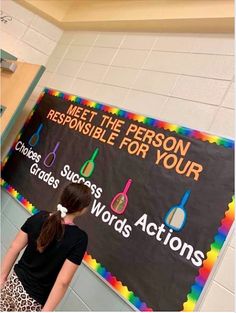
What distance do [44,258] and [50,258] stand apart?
0.10ft

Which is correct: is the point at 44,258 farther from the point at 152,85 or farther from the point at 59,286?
the point at 152,85

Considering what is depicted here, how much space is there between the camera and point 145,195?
1.78m

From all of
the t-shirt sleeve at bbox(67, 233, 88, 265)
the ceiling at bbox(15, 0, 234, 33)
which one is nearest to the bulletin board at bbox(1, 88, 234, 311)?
the t-shirt sleeve at bbox(67, 233, 88, 265)

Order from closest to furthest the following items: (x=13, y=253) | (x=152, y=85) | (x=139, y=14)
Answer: (x=13, y=253) < (x=152, y=85) < (x=139, y=14)

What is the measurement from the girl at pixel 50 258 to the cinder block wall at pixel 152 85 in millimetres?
404

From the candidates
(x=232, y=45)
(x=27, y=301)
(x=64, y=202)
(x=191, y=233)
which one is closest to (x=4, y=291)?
(x=27, y=301)

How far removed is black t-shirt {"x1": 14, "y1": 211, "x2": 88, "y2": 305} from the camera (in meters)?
1.42

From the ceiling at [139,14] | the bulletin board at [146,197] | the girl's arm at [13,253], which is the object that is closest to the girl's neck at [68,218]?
the girl's arm at [13,253]

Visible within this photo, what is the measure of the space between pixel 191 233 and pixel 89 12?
2.21 m

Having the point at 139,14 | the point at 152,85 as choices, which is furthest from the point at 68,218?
the point at 139,14

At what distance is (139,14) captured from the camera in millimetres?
2375

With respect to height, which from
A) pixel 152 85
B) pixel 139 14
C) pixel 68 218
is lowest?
pixel 68 218

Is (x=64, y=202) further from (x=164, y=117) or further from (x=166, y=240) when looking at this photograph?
(x=164, y=117)

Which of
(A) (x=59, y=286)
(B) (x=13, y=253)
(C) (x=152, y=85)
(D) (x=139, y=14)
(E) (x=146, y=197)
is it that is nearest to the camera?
(A) (x=59, y=286)
